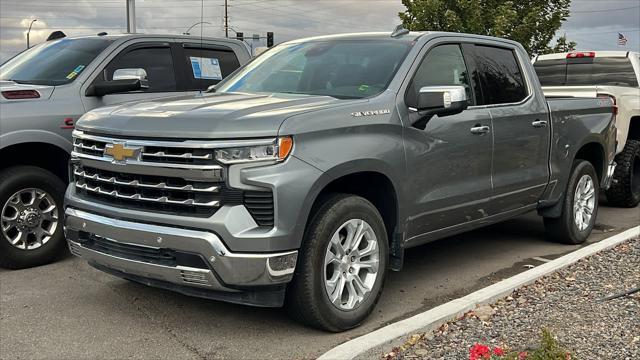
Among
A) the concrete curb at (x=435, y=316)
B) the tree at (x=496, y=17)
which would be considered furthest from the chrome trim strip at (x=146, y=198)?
the tree at (x=496, y=17)

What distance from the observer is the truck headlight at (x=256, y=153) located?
142 inches

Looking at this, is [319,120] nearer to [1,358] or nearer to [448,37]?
[448,37]

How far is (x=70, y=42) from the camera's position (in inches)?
258

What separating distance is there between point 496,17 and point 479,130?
13215 millimetres

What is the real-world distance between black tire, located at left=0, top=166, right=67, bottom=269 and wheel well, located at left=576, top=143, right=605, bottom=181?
5.16m

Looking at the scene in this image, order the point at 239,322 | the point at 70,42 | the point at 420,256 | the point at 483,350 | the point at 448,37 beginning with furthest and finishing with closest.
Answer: the point at 70,42, the point at 420,256, the point at 448,37, the point at 239,322, the point at 483,350

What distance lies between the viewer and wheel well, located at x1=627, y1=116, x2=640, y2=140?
8.84 meters

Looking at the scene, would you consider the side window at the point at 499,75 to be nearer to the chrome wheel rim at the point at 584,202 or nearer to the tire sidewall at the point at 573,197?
the tire sidewall at the point at 573,197

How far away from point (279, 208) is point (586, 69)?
7.38m

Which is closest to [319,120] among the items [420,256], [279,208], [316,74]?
[279,208]

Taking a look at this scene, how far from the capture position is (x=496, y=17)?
17203 millimetres

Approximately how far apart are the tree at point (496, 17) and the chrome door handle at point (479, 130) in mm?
12904

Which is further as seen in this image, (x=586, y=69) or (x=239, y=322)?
(x=586, y=69)

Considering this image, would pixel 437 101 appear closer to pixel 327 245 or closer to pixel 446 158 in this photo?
pixel 446 158
